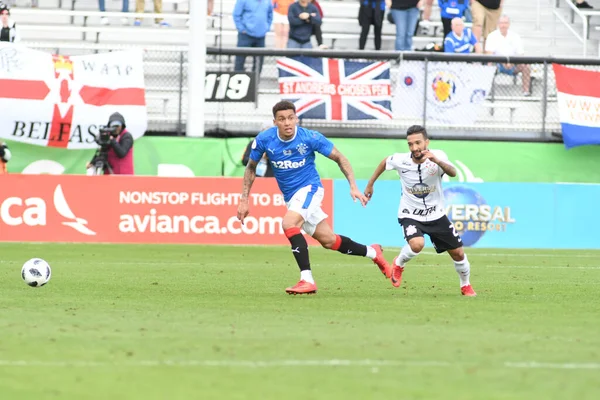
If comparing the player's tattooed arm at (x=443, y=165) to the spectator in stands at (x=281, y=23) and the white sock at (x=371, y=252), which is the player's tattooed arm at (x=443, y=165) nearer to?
the white sock at (x=371, y=252)

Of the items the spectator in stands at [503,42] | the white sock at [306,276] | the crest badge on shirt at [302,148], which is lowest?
the white sock at [306,276]

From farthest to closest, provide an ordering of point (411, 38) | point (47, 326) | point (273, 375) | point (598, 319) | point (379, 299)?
point (411, 38) → point (379, 299) → point (598, 319) → point (47, 326) → point (273, 375)

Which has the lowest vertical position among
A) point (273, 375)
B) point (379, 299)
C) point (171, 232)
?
point (171, 232)

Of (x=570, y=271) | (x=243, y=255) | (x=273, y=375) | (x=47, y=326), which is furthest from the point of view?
(x=243, y=255)

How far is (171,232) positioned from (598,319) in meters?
11.9

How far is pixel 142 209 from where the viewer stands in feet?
69.0

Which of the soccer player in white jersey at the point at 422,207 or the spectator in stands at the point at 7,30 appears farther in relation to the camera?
the spectator in stands at the point at 7,30

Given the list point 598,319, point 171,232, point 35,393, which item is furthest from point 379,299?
point 171,232

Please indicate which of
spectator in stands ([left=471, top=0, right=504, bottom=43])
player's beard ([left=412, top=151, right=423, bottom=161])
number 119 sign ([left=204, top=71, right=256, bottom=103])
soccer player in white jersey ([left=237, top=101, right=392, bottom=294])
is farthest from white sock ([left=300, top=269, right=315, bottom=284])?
spectator in stands ([left=471, top=0, right=504, bottom=43])

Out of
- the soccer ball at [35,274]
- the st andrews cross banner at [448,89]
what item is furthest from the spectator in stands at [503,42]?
the soccer ball at [35,274]

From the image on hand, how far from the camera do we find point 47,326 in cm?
902

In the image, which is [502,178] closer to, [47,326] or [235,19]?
[235,19]

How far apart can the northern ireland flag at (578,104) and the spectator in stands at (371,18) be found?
4056 mm

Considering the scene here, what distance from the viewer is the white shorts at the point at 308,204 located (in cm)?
1242
